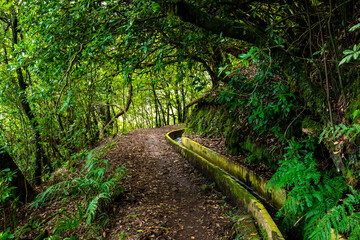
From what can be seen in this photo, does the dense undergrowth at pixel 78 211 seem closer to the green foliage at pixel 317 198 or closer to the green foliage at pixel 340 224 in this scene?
the green foliage at pixel 317 198

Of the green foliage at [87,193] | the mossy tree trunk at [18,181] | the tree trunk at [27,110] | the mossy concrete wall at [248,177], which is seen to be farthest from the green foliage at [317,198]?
the tree trunk at [27,110]

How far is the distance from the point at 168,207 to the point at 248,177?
2564 millimetres

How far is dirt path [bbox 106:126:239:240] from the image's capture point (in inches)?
164

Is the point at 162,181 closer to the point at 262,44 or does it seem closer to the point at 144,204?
the point at 144,204

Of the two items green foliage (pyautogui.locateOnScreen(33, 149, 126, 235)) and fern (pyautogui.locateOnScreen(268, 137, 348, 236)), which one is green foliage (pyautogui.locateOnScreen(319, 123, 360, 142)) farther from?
green foliage (pyautogui.locateOnScreen(33, 149, 126, 235))

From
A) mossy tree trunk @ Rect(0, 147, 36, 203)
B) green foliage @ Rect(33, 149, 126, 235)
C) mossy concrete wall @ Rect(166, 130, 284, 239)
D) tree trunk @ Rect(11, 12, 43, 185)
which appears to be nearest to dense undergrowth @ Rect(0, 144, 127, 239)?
green foliage @ Rect(33, 149, 126, 235)

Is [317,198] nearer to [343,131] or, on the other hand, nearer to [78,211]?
[343,131]

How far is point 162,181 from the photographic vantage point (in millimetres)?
6766

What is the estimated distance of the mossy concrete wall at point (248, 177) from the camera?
4.90 meters

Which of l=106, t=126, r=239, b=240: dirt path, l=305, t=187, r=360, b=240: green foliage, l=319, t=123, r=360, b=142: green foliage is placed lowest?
l=106, t=126, r=239, b=240: dirt path

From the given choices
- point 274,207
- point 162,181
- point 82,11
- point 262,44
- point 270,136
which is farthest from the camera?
point 162,181

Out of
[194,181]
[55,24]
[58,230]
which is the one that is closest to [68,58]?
[55,24]

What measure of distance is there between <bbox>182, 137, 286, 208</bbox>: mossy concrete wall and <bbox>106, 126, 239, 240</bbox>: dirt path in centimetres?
97

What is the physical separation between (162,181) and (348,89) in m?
5.46
